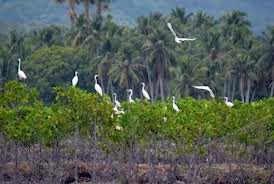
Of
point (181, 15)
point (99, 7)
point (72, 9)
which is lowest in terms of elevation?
point (181, 15)

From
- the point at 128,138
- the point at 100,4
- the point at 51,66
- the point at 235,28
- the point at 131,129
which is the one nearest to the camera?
the point at 131,129

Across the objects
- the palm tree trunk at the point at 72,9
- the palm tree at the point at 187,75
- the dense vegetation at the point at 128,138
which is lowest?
the palm tree at the point at 187,75

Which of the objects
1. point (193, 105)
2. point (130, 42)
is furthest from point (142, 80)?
point (193, 105)

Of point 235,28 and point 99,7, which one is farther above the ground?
point 99,7

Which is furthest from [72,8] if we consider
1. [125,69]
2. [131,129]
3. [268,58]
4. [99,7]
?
[131,129]

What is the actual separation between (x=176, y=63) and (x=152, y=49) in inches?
111

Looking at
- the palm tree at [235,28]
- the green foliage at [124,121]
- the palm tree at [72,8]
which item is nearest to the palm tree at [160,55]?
the palm tree at [235,28]

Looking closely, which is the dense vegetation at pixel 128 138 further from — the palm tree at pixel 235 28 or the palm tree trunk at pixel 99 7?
the palm tree trunk at pixel 99 7

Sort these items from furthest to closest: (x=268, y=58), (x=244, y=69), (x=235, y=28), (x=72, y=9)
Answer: (x=72, y=9), (x=235, y=28), (x=268, y=58), (x=244, y=69)

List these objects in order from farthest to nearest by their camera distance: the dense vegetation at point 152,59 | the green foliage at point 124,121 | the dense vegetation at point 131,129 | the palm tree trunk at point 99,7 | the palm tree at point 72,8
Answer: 1. the palm tree trunk at point 99,7
2. the palm tree at point 72,8
3. the dense vegetation at point 152,59
4. the dense vegetation at point 131,129
5. the green foliage at point 124,121

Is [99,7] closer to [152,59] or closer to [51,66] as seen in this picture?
[51,66]

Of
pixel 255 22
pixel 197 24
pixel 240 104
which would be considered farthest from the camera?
pixel 255 22

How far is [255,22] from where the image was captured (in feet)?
627

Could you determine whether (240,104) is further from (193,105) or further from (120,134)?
(120,134)
